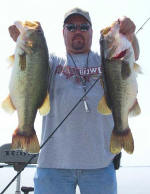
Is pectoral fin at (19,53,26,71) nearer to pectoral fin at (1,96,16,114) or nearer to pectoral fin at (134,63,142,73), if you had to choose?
pectoral fin at (1,96,16,114)

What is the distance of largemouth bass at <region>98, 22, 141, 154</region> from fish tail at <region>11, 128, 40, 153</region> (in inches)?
32.1

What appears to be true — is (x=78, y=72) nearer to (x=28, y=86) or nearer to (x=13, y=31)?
(x=28, y=86)

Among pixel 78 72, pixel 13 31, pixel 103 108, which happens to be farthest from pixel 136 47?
pixel 13 31

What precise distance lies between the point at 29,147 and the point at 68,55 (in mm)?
1483

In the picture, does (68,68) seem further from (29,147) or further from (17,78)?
(29,147)

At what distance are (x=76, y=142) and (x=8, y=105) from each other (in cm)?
94

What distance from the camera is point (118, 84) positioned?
13.9ft

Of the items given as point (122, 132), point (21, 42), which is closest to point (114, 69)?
point (122, 132)

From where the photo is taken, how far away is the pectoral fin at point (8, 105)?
4.16 meters

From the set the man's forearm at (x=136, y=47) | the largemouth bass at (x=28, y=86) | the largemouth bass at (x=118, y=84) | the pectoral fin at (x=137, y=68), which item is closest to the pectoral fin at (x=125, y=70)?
the largemouth bass at (x=118, y=84)

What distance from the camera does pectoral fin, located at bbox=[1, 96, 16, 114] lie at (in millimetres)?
4160

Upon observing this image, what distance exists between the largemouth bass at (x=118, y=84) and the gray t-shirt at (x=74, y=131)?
0.33 meters

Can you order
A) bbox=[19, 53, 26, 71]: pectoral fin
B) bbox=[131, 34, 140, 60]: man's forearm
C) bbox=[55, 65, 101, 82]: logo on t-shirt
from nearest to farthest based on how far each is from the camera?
bbox=[19, 53, 26, 71]: pectoral fin < bbox=[131, 34, 140, 60]: man's forearm < bbox=[55, 65, 101, 82]: logo on t-shirt

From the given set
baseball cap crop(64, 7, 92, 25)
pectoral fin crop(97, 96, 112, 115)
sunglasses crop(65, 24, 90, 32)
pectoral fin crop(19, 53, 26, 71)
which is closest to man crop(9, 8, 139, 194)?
pectoral fin crop(97, 96, 112, 115)
